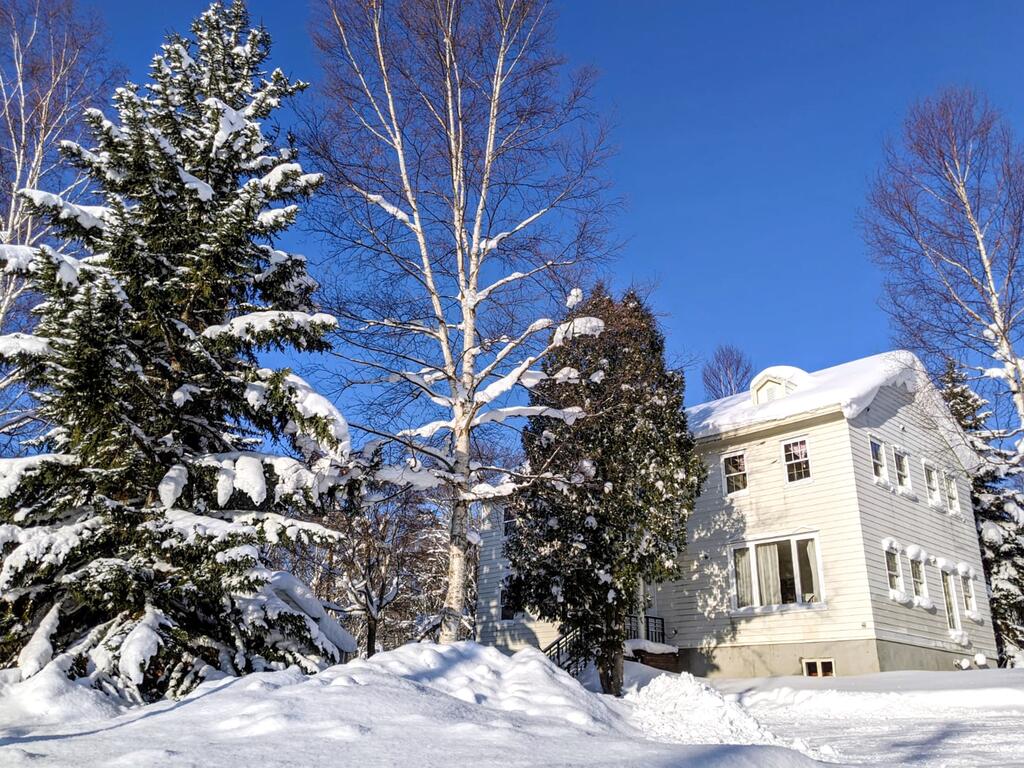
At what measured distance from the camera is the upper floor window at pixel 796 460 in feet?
56.6

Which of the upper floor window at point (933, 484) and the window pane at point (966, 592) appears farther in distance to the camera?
the upper floor window at point (933, 484)

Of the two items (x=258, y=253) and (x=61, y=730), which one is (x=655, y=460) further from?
(x=61, y=730)

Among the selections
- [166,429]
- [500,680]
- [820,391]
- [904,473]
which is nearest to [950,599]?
[904,473]

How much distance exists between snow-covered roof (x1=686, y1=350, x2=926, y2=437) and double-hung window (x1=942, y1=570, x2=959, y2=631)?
484 centimetres

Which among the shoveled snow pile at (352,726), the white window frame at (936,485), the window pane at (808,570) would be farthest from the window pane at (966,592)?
the shoveled snow pile at (352,726)

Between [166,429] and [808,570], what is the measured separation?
13.9 metres

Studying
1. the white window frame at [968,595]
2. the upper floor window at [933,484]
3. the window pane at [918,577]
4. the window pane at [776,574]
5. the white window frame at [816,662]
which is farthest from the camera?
the upper floor window at [933,484]

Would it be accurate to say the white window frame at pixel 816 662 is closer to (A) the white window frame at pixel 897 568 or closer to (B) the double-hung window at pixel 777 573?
(B) the double-hung window at pixel 777 573

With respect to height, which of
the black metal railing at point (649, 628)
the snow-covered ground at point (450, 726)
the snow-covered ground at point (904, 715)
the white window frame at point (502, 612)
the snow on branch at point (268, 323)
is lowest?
the snow-covered ground at point (904, 715)

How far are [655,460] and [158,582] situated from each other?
10.3 m

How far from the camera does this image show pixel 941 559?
18469 mm

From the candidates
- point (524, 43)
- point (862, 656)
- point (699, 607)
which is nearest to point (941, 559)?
point (862, 656)

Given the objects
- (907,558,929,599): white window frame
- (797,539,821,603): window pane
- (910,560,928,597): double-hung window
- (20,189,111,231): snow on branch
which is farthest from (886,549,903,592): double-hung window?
(20,189,111,231): snow on branch

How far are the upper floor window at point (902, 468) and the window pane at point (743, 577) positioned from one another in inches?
169
